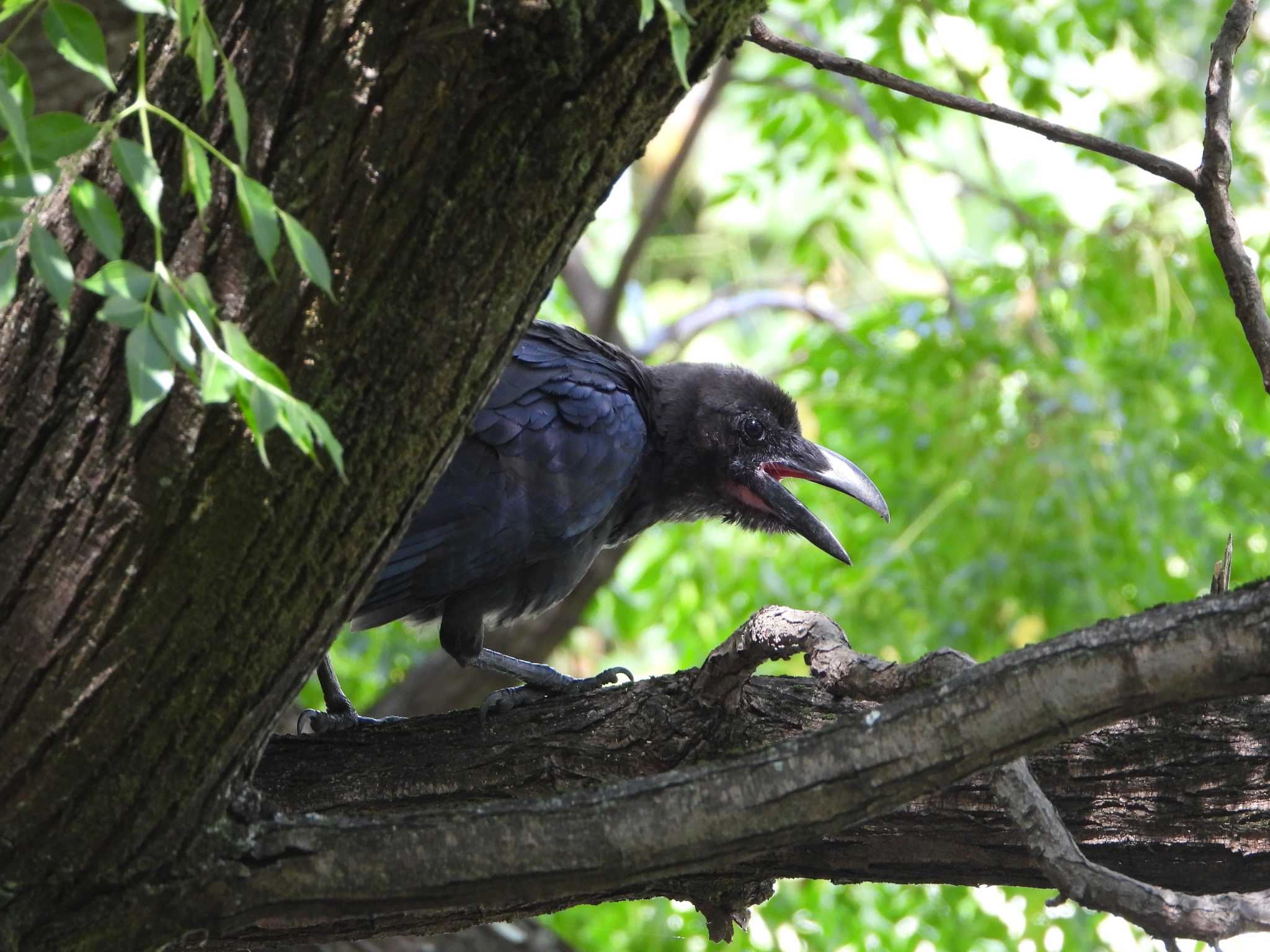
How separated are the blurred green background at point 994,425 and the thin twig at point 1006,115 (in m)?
2.66

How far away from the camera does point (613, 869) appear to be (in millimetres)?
1937

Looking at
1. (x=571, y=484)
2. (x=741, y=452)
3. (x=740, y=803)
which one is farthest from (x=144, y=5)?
(x=741, y=452)

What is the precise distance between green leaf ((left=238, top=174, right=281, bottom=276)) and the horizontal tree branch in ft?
3.15

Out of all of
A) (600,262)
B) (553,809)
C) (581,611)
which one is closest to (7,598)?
(553,809)

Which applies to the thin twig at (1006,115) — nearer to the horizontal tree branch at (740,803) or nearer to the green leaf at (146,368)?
the horizontal tree branch at (740,803)

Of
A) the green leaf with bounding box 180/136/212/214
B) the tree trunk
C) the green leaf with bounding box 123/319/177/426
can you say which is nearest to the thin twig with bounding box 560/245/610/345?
the tree trunk

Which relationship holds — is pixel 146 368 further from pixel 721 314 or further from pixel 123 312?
pixel 721 314

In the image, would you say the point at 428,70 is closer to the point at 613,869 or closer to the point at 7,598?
the point at 7,598

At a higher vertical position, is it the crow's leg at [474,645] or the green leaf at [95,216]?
the crow's leg at [474,645]

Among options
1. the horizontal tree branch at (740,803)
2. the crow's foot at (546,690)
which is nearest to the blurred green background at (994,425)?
the crow's foot at (546,690)

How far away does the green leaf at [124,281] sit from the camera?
139cm

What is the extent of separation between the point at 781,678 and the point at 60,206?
1.84 m

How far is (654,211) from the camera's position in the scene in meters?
6.66

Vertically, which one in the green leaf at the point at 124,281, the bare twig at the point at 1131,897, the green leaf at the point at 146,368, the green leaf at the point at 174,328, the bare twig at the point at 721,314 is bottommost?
the bare twig at the point at 1131,897
